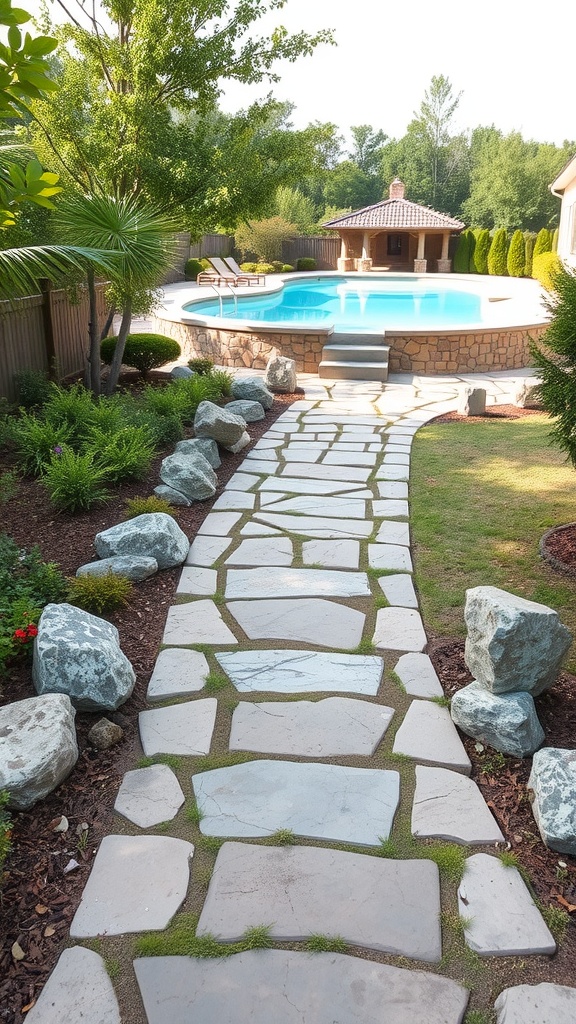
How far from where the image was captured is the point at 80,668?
3.19 m

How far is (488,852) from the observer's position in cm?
252

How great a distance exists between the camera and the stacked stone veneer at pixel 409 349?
11.5 m

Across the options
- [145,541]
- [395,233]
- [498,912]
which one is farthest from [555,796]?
[395,233]

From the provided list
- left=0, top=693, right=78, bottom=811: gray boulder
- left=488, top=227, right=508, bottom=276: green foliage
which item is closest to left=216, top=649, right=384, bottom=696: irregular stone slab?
left=0, top=693, right=78, bottom=811: gray boulder

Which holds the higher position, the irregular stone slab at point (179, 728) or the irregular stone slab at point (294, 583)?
the irregular stone slab at point (294, 583)

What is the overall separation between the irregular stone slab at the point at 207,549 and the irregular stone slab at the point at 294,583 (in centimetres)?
25

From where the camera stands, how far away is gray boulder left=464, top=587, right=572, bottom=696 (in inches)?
121

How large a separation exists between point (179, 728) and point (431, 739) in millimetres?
1079

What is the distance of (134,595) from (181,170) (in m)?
5.67

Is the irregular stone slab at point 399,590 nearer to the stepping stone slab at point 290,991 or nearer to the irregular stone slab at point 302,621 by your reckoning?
the irregular stone slab at point 302,621

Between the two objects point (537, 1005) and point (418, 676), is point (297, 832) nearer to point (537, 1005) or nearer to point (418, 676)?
point (537, 1005)

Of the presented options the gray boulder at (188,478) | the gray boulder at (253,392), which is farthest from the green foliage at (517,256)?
the gray boulder at (188,478)

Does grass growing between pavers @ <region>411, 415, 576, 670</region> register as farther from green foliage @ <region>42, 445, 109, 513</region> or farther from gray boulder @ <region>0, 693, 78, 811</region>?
green foliage @ <region>42, 445, 109, 513</region>

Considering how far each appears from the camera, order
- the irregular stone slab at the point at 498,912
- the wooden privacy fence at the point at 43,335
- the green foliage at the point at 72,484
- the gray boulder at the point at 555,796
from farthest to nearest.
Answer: the wooden privacy fence at the point at 43,335, the green foliage at the point at 72,484, the gray boulder at the point at 555,796, the irregular stone slab at the point at 498,912
